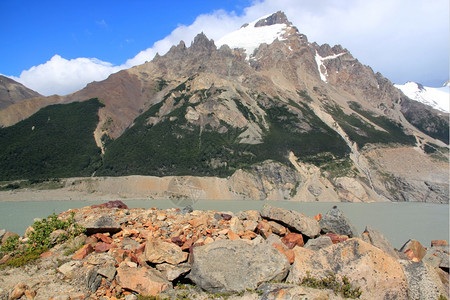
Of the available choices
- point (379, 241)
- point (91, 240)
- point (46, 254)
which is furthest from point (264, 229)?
point (46, 254)

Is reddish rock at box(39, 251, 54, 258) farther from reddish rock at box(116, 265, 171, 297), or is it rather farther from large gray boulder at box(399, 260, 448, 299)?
large gray boulder at box(399, 260, 448, 299)

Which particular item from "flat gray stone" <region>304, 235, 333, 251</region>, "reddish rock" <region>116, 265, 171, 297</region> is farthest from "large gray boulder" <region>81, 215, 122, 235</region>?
"flat gray stone" <region>304, 235, 333, 251</region>

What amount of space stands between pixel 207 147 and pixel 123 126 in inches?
2265

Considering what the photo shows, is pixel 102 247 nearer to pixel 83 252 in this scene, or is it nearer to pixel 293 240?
pixel 83 252

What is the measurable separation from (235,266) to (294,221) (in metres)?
4.89

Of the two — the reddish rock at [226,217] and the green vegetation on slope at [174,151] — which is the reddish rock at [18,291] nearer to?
the reddish rock at [226,217]

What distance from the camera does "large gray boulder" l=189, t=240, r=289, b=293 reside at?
31.1ft

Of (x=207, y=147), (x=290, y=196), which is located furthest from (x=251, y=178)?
(x=207, y=147)

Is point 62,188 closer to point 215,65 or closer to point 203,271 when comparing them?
point 203,271

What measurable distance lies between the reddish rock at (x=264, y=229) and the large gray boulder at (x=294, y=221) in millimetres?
745

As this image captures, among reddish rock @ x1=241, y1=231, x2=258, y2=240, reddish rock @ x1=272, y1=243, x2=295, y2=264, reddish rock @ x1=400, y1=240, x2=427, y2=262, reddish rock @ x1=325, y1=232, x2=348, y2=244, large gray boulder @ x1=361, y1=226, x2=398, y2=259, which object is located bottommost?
reddish rock @ x1=400, y1=240, x2=427, y2=262

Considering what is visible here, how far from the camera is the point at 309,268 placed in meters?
10.2

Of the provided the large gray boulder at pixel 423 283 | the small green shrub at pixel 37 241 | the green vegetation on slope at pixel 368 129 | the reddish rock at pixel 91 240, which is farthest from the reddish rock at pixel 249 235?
the green vegetation on slope at pixel 368 129

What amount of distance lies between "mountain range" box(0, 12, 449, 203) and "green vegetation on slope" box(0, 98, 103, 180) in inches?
15.6
